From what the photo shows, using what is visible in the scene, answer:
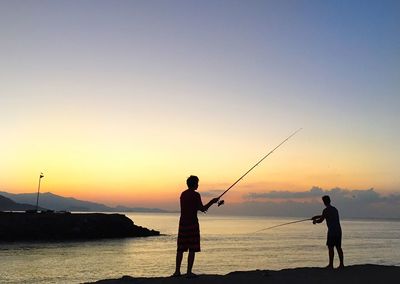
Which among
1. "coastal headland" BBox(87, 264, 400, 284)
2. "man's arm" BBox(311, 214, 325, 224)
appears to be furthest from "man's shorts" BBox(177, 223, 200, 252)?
"man's arm" BBox(311, 214, 325, 224)

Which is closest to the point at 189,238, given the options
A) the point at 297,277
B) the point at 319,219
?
the point at 297,277

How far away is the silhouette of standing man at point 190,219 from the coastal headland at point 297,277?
55cm

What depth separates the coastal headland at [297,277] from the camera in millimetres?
9156

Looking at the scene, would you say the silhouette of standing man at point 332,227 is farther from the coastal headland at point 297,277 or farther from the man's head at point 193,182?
the man's head at point 193,182

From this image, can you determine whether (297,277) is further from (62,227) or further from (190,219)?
(62,227)

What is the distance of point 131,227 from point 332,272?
240 feet

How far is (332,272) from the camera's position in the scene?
11.1 metres

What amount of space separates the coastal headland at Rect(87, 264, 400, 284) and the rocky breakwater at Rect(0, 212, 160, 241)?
56.8 m

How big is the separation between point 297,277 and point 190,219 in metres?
3.00

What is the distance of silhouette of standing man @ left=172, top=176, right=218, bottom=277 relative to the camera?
30.3 ft

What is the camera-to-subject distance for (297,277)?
403 inches

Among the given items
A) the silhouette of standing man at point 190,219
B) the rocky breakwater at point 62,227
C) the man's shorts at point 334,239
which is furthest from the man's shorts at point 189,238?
the rocky breakwater at point 62,227

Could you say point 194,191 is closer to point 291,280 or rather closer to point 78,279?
point 291,280

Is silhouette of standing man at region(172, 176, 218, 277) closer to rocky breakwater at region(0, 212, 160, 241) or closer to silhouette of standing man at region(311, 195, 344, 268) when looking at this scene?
silhouette of standing man at region(311, 195, 344, 268)
